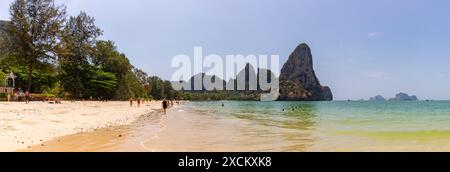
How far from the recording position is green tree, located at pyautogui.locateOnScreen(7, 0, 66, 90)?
49000 mm

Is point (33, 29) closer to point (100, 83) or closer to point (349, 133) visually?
point (100, 83)

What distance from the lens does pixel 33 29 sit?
49656mm

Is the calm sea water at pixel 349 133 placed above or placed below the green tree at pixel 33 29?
below

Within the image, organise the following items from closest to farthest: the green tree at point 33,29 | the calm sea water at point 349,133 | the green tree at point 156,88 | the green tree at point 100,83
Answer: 1. the calm sea water at point 349,133
2. the green tree at point 33,29
3. the green tree at point 100,83
4. the green tree at point 156,88

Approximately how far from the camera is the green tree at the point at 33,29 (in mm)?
49000

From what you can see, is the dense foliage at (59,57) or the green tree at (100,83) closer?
the dense foliage at (59,57)

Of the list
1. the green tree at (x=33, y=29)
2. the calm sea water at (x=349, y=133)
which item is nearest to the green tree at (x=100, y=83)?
the green tree at (x=33, y=29)

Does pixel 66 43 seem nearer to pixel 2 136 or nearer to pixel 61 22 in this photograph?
pixel 61 22

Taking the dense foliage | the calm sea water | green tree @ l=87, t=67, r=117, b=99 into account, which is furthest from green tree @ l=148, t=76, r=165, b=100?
the calm sea water

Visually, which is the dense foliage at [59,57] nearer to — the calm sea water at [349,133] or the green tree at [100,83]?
the green tree at [100,83]

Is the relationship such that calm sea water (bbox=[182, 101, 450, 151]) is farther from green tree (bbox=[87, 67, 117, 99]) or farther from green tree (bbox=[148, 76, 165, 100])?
green tree (bbox=[148, 76, 165, 100])
